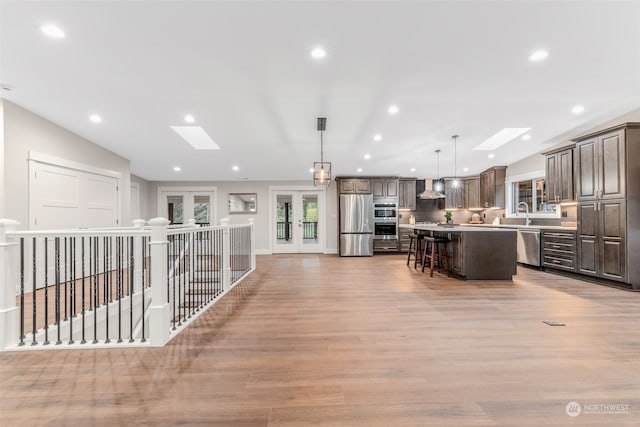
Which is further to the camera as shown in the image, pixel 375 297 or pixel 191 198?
pixel 191 198

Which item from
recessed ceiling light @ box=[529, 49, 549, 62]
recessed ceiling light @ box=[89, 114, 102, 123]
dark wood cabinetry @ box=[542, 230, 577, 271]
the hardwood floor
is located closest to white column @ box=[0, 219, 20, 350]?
the hardwood floor

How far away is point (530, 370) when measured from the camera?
1.91 meters

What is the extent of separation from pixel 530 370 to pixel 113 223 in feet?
22.8

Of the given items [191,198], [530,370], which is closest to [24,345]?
[530,370]

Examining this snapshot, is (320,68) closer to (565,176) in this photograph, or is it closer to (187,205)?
(565,176)

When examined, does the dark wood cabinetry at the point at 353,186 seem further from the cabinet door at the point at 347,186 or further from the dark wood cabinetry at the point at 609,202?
the dark wood cabinetry at the point at 609,202

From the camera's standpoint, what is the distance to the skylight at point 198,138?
556cm

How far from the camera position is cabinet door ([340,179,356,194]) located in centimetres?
807

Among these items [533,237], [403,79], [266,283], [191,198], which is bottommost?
[266,283]

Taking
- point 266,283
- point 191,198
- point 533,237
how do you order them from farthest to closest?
point 191,198 < point 533,237 < point 266,283

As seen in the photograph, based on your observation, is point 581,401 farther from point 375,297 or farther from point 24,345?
point 24,345

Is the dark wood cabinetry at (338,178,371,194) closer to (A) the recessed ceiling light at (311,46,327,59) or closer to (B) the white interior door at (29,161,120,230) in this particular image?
(A) the recessed ceiling light at (311,46,327,59)

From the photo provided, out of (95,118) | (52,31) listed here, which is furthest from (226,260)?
(95,118)

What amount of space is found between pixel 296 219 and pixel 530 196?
616 cm
